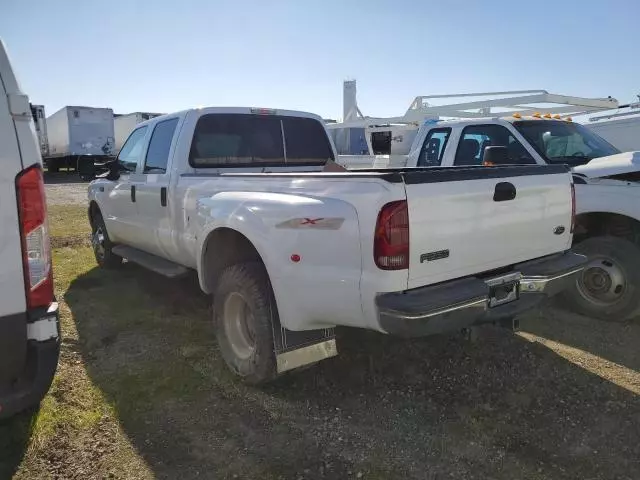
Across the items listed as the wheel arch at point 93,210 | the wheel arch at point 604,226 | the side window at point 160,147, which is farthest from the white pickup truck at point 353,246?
the wheel arch at point 93,210

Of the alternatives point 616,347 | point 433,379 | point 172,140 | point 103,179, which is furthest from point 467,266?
point 103,179

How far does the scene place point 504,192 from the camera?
3016 millimetres

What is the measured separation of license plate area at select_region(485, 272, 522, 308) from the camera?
2.96 m

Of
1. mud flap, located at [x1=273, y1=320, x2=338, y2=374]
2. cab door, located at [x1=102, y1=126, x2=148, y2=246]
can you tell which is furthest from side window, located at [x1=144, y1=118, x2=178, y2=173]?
mud flap, located at [x1=273, y1=320, x2=338, y2=374]

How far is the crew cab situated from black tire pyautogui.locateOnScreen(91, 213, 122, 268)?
172 inches

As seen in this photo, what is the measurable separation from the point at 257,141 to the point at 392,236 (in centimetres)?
280

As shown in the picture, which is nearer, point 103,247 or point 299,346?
point 299,346

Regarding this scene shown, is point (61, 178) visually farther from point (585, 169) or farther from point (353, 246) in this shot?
point (353, 246)

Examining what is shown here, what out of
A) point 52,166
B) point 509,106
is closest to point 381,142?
point 509,106

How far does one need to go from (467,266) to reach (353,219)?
793 millimetres

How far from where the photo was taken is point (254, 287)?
326 cm

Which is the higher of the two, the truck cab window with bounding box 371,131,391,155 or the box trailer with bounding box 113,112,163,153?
the box trailer with bounding box 113,112,163,153

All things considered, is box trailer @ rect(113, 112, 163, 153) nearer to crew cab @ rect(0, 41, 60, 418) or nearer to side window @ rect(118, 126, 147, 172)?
side window @ rect(118, 126, 147, 172)

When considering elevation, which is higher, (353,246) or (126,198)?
(126,198)
